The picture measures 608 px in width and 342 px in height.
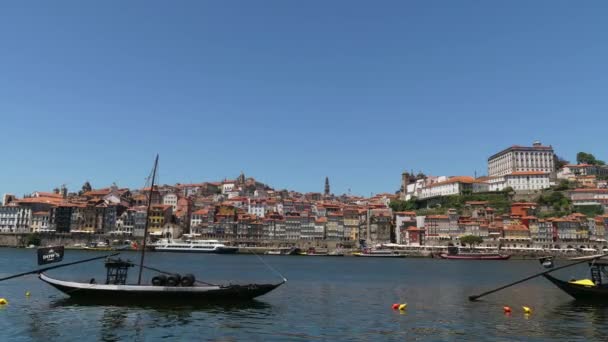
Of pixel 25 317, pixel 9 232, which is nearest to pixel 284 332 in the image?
pixel 25 317

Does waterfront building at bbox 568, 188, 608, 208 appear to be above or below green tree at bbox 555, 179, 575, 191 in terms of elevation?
below

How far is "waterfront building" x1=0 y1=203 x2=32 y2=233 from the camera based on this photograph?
143500 millimetres

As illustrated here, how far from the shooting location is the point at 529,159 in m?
156

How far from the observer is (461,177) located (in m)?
160

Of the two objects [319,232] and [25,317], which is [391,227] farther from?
[25,317]

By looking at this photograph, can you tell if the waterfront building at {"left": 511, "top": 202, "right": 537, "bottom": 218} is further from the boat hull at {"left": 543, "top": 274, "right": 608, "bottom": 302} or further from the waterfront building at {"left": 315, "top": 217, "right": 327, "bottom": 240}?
the boat hull at {"left": 543, "top": 274, "right": 608, "bottom": 302}

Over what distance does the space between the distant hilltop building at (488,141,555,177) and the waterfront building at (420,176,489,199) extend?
8.34 m

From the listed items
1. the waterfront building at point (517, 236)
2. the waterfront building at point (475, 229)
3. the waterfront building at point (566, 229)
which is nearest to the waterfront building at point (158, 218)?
the waterfront building at point (475, 229)

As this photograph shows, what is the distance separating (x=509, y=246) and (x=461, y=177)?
39239 mm

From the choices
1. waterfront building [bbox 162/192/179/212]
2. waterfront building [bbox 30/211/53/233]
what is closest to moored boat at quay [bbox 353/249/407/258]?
waterfront building [bbox 162/192/179/212]

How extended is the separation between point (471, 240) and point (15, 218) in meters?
122

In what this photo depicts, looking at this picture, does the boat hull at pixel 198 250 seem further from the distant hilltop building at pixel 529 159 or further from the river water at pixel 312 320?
the river water at pixel 312 320

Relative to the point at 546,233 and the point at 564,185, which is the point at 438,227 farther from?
the point at 564,185

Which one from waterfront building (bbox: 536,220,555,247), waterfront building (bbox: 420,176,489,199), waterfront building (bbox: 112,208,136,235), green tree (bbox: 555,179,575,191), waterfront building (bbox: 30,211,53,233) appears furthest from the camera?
waterfront building (bbox: 420,176,489,199)
